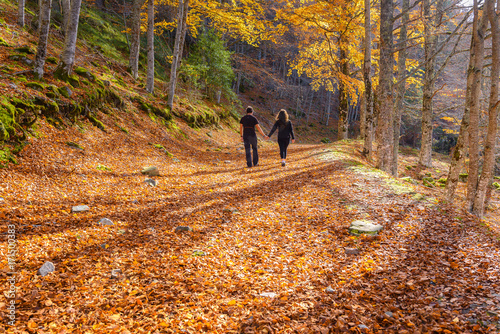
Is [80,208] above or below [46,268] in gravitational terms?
above

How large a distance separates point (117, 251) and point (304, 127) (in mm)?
39385

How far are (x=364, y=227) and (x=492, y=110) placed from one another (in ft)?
16.1

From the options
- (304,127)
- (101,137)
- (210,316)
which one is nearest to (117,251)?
(210,316)

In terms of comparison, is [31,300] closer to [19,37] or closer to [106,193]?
[106,193]

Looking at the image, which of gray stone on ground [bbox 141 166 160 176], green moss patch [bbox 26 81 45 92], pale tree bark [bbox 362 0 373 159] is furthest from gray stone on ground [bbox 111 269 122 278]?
pale tree bark [bbox 362 0 373 159]

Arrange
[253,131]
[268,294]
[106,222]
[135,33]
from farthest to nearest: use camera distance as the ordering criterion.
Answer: [135,33], [253,131], [106,222], [268,294]

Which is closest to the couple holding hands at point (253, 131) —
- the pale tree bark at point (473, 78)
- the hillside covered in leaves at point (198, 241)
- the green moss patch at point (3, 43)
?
the hillside covered in leaves at point (198, 241)

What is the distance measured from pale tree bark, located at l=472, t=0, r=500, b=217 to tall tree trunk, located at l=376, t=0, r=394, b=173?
9.55 feet

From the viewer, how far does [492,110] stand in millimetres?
6465

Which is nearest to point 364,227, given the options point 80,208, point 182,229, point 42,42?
point 182,229

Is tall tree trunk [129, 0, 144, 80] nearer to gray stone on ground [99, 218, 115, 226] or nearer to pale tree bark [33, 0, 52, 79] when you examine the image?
pale tree bark [33, 0, 52, 79]

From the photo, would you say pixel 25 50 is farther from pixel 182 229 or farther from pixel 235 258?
pixel 235 258

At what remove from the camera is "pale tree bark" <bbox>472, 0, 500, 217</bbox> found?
20.0 ft

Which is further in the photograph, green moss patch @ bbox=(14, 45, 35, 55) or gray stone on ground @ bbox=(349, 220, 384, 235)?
green moss patch @ bbox=(14, 45, 35, 55)
